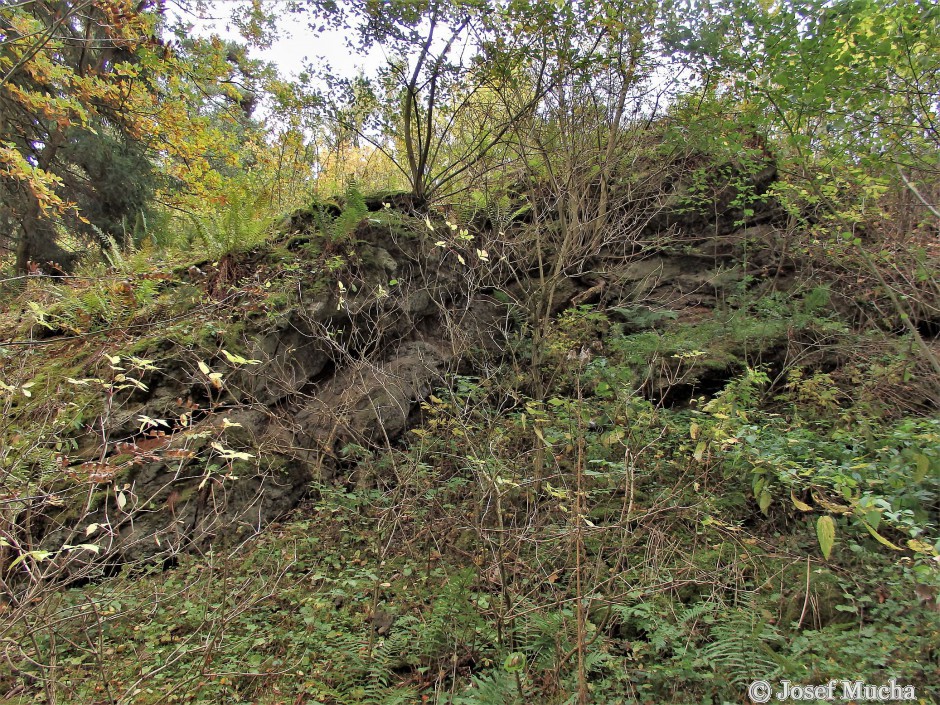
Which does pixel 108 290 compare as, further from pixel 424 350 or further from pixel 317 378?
pixel 424 350

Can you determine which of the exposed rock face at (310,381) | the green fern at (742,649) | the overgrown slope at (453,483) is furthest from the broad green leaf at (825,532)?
the exposed rock face at (310,381)

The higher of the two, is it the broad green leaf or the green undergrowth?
the broad green leaf

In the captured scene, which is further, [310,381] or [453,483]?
[310,381]

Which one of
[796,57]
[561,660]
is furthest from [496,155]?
[561,660]

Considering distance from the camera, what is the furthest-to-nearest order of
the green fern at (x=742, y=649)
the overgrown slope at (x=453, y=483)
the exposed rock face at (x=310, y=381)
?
1. the exposed rock face at (x=310, y=381)
2. the overgrown slope at (x=453, y=483)
3. the green fern at (x=742, y=649)

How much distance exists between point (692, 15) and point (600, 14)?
37.8 inches

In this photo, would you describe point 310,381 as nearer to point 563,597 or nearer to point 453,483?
point 453,483

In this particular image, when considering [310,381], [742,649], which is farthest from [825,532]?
[310,381]

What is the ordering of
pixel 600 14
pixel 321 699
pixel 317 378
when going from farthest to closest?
pixel 317 378, pixel 600 14, pixel 321 699

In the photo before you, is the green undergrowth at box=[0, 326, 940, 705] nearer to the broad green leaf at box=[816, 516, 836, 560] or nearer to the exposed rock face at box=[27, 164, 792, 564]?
the broad green leaf at box=[816, 516, 836, 560]

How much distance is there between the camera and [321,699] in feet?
9.11

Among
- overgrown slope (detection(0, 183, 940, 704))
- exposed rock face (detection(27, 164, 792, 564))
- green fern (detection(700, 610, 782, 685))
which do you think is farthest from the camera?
exposed rock face (detection(27, 164, 792, 564))

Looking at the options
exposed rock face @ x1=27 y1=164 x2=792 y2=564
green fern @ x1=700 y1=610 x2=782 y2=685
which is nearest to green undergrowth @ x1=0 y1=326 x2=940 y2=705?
green fern @ x1=700 y1=610 x2=782 y2=685

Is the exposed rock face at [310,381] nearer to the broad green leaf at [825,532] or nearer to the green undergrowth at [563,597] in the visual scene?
the green undergrowth at [563,597]
